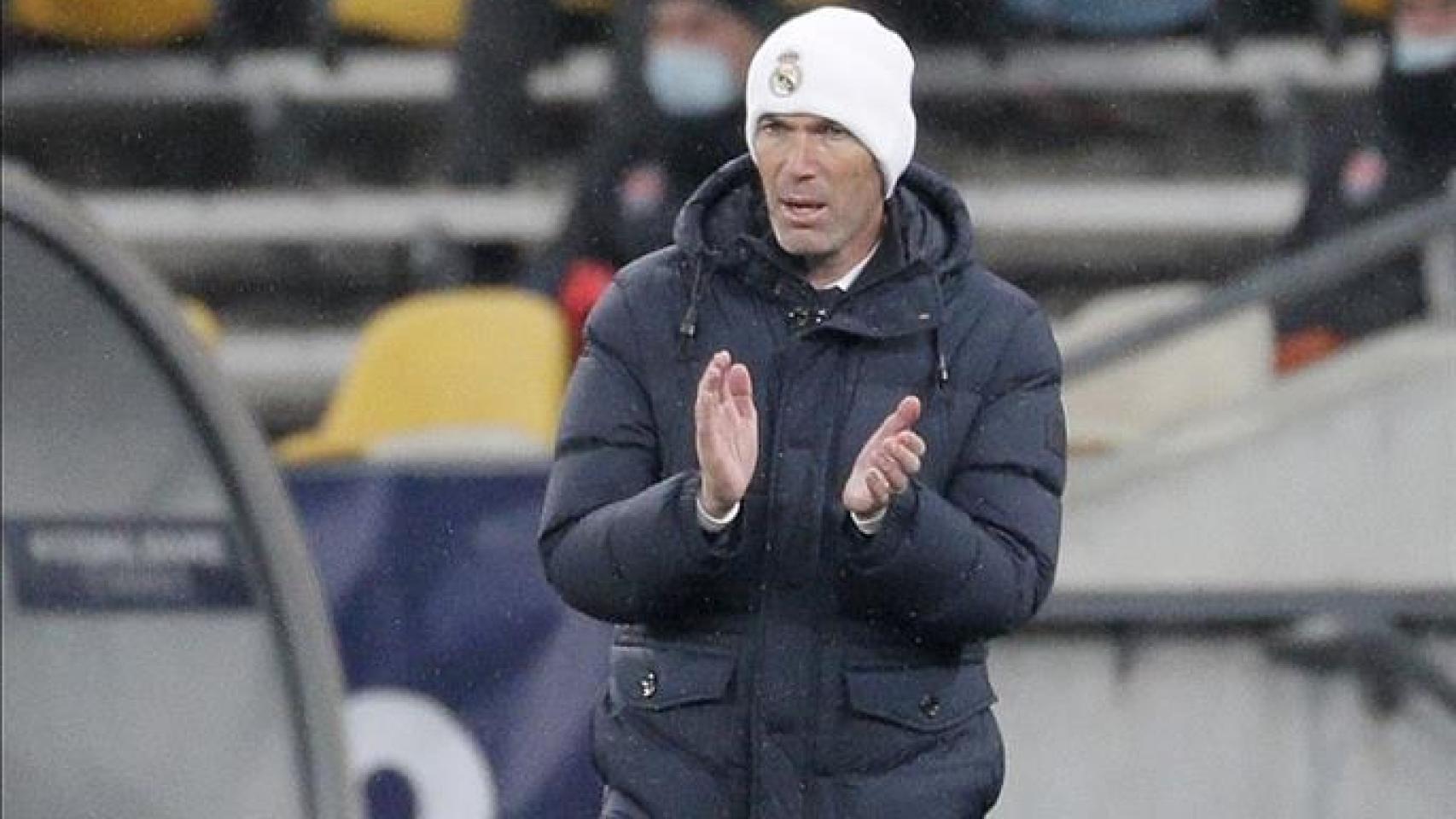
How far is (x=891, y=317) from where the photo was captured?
4.17 meters

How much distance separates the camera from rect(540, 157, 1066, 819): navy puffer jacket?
4.12 metres

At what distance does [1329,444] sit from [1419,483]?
20 centimetres

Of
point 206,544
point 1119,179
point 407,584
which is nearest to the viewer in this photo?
point 206,544

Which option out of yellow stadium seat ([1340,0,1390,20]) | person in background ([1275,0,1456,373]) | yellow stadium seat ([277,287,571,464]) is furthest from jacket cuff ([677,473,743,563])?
yellow stadium seat ([1340,0,1390,20])

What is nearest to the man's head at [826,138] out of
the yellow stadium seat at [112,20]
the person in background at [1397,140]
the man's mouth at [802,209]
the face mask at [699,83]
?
the man's mouth at [802,209]

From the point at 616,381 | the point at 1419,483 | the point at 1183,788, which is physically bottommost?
the point at 1183,788

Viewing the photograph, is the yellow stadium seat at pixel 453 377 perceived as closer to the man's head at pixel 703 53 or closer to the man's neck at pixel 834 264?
the man's head at pixel 703 53

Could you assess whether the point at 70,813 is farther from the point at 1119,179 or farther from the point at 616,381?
the point at 1119,179

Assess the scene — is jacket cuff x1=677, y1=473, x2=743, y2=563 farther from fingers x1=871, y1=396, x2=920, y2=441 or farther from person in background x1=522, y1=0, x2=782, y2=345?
person in background x1=522, y1=0, x2=782, y2=345

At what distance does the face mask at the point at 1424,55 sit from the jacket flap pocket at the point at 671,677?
4.57 metres

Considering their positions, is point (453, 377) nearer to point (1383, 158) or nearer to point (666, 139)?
point (666, 139)

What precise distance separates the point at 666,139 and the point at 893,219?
4.53m

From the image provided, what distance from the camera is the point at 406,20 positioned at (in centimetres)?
1039

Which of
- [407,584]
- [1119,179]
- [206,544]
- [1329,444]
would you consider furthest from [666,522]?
[1119,179]
